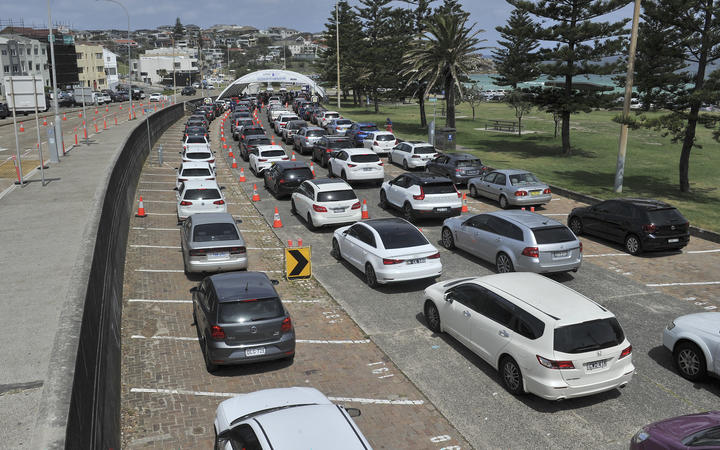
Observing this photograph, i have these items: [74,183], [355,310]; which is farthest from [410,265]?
[74,183]

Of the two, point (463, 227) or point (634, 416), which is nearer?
point (634, 416)

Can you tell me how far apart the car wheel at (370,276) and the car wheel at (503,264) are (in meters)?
3.37

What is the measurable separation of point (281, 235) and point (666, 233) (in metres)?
11.9

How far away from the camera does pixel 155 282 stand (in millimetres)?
15008

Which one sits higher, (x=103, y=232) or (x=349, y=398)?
(x=103, y=232)

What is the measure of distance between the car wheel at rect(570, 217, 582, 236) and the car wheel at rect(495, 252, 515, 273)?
18.0 feet

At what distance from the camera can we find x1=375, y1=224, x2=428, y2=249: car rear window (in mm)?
14344

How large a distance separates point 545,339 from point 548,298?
1.09 m

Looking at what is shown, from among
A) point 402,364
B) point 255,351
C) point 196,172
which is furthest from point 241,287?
point 196,172

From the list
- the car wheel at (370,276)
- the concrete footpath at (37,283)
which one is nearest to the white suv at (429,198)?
the car wheel at (370,276)

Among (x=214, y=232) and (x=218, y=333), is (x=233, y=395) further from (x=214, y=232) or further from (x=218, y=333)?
(x=214, y=232)

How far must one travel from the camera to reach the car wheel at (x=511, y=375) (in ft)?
30.8

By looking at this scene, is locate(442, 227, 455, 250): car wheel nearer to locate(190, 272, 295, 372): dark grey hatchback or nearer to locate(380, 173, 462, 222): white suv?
locate(380, 173, 462, 222): white suv

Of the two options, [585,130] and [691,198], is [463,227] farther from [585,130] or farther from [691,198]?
[585,130]
